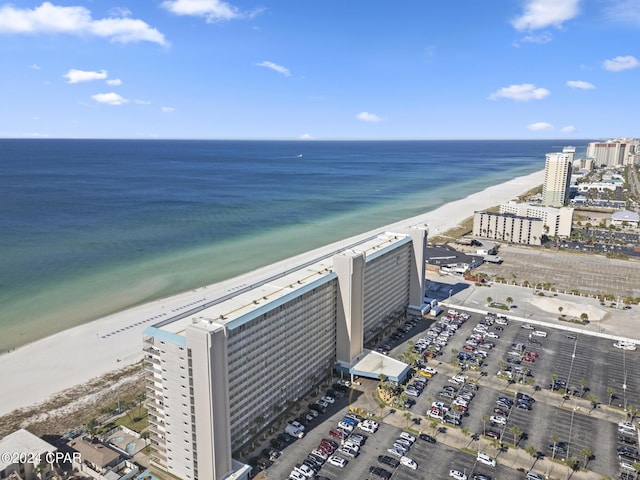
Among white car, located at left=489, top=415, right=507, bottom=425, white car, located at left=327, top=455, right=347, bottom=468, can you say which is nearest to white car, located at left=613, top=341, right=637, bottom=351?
white car, located at left=489, top=415, right=507, bottom=425

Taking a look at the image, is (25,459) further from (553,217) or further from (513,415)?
(553,217)

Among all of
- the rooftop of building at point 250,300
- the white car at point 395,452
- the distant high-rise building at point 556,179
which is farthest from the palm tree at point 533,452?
the distant high-rise building at point 556,179

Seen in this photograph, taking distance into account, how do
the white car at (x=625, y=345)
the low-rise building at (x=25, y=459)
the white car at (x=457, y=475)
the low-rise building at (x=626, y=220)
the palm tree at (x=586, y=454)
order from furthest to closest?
the low-rise building at (x=626, y=220), the white car at (x=625, y=345), the palm tree at (x=586, y=454), the white car at (x=457, y=475), the low-rise building at (x=25, y=459)

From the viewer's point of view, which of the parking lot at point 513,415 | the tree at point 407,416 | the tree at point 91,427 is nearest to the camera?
the parking lot at point 513,415

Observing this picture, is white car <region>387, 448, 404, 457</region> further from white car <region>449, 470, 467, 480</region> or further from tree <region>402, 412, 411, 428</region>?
tree <region>402, 412, 411, 428</region>

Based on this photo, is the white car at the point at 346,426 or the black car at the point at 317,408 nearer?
the white car at the point at 346,426

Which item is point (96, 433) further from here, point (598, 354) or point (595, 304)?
point (595, 304)

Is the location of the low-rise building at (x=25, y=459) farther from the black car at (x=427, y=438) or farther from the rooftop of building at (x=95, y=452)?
the black car at (x=427, y=438)
